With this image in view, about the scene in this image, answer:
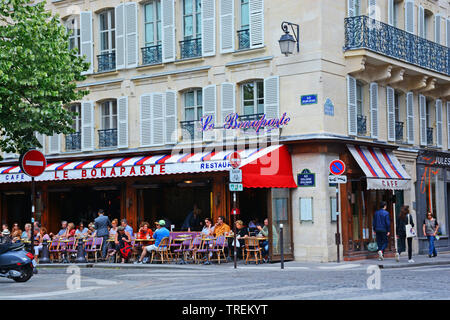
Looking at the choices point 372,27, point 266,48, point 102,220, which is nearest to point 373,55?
point 372,27

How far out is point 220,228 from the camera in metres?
23.7

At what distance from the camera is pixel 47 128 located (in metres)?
20.7

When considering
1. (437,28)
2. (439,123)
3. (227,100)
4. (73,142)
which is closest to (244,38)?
(227,100)

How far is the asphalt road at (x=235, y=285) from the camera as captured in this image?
500 inches

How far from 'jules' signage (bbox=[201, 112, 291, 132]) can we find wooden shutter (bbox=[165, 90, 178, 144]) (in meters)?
1.22

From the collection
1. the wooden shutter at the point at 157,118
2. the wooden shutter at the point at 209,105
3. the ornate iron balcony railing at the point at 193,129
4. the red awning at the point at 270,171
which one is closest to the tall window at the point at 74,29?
the wooden shutter at the point at 157,118

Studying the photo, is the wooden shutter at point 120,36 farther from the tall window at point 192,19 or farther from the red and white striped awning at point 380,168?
the red and white striped awning at point 380,168

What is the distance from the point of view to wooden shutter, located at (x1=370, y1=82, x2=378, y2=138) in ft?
85.8

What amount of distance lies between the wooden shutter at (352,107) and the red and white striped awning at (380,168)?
547 mm

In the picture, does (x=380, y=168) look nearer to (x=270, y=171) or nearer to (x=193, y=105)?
(x=270, y=171)

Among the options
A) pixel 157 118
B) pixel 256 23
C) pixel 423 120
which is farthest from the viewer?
pixel 423 120

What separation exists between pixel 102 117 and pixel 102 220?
5.39m

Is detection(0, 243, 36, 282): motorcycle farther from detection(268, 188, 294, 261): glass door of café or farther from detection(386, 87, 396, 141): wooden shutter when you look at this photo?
detection(386, 87, 396, 141): wooden shutter

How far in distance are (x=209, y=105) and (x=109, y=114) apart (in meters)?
4.66
